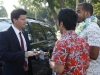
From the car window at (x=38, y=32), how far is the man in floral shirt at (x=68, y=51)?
2046 millimetres

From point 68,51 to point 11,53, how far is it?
3.39 feet

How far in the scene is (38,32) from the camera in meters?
4.67

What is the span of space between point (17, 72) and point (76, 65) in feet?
3.73

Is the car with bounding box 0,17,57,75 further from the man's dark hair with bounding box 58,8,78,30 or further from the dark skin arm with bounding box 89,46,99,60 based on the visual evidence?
the man's dark hair with bounding box 58,8,78,30

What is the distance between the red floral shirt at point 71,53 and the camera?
2.17m

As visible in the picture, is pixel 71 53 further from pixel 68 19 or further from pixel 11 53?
pixel 11 53

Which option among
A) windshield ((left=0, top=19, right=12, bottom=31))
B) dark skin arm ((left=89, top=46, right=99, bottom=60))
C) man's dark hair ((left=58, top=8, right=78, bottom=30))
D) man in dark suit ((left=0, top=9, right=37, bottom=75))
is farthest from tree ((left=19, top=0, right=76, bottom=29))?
man's dark hair ((left=58, top=8, right=78, bottom=30))

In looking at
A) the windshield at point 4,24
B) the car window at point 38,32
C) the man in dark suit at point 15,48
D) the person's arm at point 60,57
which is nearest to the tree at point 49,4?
the car window at point 38,32

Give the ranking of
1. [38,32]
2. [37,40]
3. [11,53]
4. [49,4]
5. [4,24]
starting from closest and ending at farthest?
[11,53] → [4,24] → [37,40] → [38,32] → [49,4]

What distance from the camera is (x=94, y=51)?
270 centimetres

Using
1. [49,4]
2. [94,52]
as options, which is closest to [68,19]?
[94,52]

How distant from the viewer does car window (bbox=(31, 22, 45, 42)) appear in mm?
4440

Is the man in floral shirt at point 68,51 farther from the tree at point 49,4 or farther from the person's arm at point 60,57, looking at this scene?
the tree at point 49,4

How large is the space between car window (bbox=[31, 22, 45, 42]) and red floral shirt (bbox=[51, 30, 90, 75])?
2.06 metres
